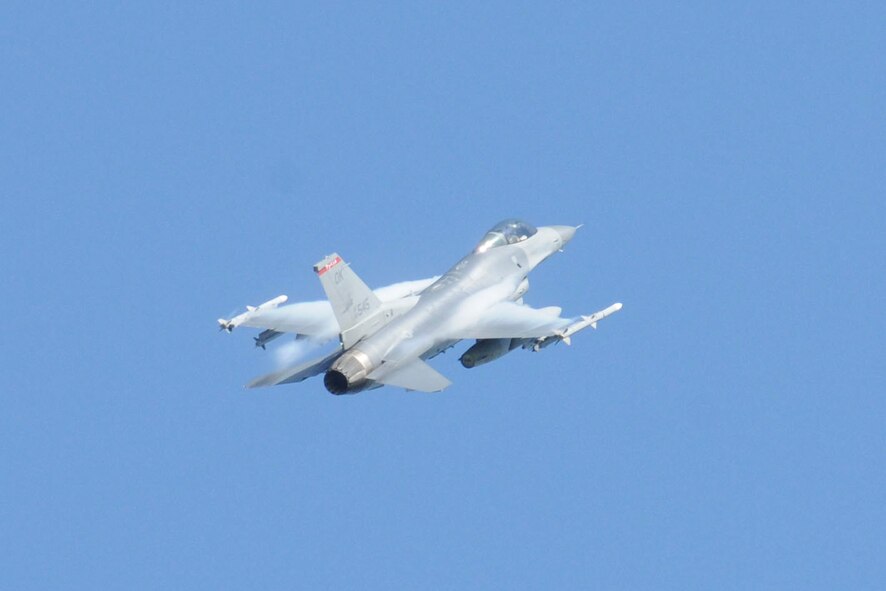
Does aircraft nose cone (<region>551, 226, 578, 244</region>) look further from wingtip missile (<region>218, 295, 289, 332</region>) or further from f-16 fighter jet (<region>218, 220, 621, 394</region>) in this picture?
wingtip missile (<region>218, 295, 289, 332</region>)

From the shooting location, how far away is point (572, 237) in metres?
46.8

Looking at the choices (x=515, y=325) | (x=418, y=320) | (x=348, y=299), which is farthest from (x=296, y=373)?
(x=515, y=325)

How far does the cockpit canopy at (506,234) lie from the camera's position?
44219 millimetres

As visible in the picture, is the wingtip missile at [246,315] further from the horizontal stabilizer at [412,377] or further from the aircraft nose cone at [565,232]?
the aircraft nose cone at [565,232]

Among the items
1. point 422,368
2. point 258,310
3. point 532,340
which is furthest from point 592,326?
point 258,310

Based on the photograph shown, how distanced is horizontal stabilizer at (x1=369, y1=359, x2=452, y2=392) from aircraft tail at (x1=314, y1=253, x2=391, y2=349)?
1111 mm

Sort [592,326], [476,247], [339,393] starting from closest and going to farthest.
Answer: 1. [339,393]
2. [592,326]
3. [476,247]

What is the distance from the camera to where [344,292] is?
38438 millimetres

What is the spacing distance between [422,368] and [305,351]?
2.92 meters

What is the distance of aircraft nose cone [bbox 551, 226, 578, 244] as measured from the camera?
4647cm

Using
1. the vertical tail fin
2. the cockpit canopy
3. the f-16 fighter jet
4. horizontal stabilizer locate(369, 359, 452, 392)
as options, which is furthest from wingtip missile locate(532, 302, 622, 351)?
the cockpit canopy

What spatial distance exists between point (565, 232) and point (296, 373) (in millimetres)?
10704

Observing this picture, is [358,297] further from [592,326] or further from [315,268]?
[592,326]

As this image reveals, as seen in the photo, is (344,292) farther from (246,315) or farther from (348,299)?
(246,315)
